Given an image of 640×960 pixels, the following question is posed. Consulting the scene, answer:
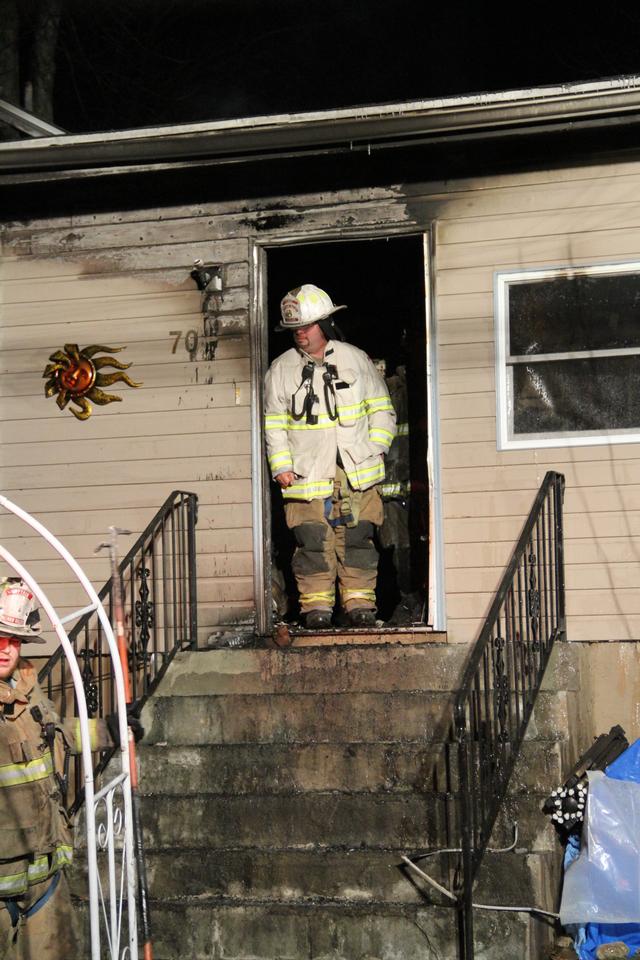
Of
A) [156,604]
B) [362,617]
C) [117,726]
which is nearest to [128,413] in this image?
[156,604]

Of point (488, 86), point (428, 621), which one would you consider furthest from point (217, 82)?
point (428, 621)

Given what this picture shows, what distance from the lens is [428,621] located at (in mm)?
7805

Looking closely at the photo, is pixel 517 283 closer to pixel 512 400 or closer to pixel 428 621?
pixel 512 400

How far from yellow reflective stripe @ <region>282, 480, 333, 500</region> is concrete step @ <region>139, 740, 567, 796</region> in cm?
183

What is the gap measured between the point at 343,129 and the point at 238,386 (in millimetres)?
1741

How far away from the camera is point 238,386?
8148 mm

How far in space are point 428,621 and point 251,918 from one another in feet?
7.72

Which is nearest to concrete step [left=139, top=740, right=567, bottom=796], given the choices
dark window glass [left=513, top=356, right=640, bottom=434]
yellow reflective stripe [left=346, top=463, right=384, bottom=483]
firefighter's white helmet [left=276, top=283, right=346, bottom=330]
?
yellow reflective stripe [left=346, top=463, right=384, bottom=483]

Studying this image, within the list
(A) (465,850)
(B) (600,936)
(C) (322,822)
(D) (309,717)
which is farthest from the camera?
(D) (309,717)

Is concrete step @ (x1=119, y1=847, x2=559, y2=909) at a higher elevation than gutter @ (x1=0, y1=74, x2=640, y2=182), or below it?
below

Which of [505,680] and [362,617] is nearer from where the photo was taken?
[505,680]

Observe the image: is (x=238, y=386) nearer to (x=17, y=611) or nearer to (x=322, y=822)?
(x=322, y=822)

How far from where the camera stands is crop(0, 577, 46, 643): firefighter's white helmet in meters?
5.15

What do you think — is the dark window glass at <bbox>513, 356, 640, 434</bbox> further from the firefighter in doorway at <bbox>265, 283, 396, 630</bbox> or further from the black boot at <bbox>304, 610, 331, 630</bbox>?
the black boot at <bbox>304, 610, 331, 630</bbox>
